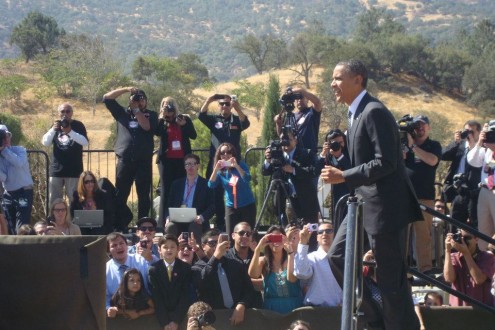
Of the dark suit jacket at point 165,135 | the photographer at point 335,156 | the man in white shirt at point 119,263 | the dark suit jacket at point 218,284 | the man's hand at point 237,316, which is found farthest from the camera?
the dark suit jacket at point 165,135

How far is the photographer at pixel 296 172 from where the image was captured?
1016 cm

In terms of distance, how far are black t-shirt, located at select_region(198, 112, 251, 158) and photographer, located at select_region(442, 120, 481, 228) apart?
250 cm

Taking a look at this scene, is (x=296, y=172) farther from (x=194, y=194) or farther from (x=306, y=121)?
(x=194, y=194)

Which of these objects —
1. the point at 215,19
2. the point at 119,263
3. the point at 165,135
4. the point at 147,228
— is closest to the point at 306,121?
the point at 165,135

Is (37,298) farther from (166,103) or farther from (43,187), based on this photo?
(43,187)

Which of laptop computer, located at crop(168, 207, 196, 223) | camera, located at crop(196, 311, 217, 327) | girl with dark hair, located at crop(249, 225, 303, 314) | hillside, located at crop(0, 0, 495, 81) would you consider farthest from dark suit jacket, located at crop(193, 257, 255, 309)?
hillside, located at crop(0, 0, 495, 81)

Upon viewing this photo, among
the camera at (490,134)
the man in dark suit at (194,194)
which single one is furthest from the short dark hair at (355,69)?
the man in dark suit at (194,194)

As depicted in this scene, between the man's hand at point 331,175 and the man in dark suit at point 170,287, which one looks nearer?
the man's hand at point 331,175

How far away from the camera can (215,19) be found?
131 meters

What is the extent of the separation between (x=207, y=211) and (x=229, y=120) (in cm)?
125

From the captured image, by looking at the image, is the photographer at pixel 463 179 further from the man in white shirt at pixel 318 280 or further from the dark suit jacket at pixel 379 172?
the dark suit jacket at pixel 379 172

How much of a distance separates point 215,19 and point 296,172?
401 ft

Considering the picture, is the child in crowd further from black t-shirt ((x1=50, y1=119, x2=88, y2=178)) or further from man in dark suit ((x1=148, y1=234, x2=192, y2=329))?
black t-shirt ((x1=50, y1=119, x2=88, y2=178))

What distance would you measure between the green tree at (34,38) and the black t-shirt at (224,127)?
163ft
